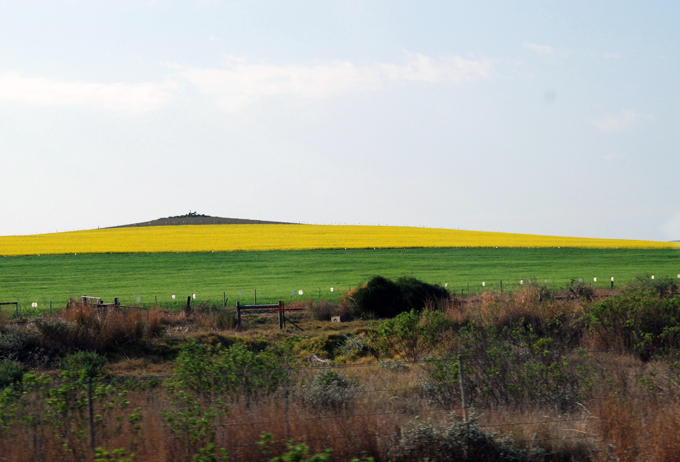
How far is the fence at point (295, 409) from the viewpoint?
22.9ft

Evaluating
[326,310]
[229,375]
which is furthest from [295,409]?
[326,310]

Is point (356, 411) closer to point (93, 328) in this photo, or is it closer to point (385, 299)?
→ point (93, 328)

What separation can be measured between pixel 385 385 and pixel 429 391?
2.29ft

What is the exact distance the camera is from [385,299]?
2770cm

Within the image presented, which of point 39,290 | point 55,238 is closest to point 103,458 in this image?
point 39,290

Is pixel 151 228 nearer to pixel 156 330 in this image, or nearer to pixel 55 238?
pixel 55 238

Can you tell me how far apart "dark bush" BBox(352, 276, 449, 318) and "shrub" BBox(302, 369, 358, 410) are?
1829 cm

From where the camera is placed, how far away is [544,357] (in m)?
10.3

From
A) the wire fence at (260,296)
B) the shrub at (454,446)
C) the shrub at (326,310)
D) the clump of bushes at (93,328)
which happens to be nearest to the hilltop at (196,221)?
the wire fence at (260,296)

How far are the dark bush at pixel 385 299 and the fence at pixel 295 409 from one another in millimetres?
17421

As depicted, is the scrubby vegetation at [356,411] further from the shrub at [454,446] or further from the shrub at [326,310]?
the shrub at [326,310]

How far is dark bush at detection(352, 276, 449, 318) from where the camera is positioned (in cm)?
2755

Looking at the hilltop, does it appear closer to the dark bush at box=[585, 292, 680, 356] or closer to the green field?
the green field

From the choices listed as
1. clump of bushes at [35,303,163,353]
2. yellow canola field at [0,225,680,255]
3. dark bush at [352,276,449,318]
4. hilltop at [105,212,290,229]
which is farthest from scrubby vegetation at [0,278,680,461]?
hilltop at [105,212,290,229]
